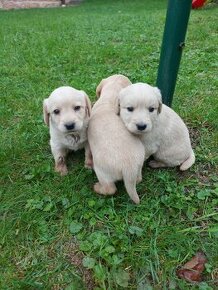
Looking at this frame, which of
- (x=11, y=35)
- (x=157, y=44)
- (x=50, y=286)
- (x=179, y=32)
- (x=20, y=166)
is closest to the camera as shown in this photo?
(x=50, y=286)

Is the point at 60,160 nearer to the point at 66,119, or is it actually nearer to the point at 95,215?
the point at 66,119

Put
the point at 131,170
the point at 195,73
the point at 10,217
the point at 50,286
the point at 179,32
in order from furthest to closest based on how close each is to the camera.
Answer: the point at 195,73
the point at 179,32
the point at 10,217
the point at 131,170
the point at 50,286

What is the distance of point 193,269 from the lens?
2531mm

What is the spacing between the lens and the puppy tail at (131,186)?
2.80 meters

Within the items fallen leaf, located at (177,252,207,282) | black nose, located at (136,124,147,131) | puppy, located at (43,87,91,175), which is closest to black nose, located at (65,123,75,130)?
puppy, located at (43,87,91,175)

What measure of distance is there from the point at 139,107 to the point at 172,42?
78 cm

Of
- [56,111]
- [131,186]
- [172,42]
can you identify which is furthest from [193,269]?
[172,42]

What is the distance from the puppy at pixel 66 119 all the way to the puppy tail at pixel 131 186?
58cm

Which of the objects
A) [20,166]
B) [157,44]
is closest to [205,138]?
[20,166]

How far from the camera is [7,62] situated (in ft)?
21.1

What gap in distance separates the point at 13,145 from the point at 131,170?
156cm

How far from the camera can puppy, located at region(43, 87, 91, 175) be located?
2.98m

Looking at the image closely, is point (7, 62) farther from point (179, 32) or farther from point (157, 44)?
point (179, 32)

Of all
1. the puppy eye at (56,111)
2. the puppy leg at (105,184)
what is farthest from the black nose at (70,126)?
the puppy leg at (105,184)
